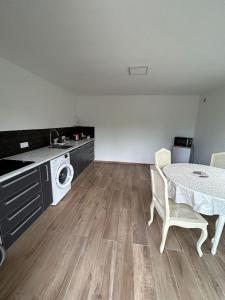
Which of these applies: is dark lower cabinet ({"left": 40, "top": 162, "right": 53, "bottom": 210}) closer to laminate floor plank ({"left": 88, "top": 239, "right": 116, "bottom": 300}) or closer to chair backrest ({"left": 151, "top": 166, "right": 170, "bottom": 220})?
laminate floor plank ({"left": 88, "top": 239, "right": 116, "bottom": 300})

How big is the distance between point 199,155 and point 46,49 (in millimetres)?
4138

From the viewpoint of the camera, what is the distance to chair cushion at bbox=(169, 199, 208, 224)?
4.72ft

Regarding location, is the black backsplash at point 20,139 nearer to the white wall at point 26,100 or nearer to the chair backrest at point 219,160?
the white wall at point 26,100

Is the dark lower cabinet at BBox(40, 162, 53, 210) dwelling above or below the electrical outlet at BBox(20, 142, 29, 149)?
below

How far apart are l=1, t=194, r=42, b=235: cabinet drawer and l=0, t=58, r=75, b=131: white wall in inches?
44.1

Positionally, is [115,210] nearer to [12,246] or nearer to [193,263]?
[193,263]

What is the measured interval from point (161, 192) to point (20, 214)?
1641mm

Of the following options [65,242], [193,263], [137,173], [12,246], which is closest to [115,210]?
[65,242]

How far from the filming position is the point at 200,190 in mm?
1443

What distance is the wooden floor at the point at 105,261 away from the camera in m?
1.19

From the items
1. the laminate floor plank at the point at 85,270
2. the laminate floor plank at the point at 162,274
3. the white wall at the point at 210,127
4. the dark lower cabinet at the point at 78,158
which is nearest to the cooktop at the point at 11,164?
the dark lower cabinet at the point at 78,158

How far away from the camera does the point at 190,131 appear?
4254 mm

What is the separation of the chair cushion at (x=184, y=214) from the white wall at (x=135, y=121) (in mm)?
2992

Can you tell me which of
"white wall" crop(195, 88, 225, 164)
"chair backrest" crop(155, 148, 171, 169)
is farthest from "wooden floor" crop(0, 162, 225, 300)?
"white wall" crop(195, 88, 225, 164)
